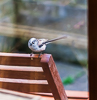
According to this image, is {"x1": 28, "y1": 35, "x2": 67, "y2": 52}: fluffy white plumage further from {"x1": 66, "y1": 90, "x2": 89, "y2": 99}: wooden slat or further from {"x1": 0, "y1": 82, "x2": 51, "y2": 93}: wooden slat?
{"x1": 66, "y1": 90, "x2": 89, "y2": 99}: wooden slat

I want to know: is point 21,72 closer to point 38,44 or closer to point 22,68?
point 22,68

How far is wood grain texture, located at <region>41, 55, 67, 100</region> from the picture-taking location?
0.95 metres

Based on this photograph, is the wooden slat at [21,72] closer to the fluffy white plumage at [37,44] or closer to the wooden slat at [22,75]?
the wooden slat at [22,75]

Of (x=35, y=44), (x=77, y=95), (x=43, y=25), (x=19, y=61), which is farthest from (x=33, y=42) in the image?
(x=77, y=95)

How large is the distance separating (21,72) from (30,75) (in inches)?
1.8

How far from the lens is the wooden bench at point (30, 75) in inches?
39.2

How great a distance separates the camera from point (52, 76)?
983mm

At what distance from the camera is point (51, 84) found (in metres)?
1.01
